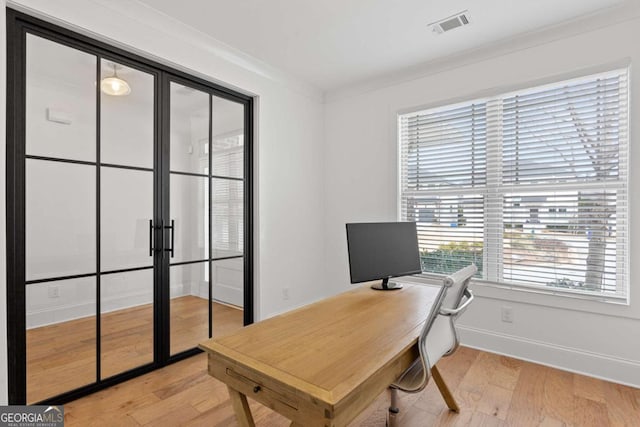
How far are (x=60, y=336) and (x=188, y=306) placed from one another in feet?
2.86

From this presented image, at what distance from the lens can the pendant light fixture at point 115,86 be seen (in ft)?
7.43

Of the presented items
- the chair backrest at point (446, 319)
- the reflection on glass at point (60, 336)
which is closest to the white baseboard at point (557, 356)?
the chair backrest at point (446, 319)

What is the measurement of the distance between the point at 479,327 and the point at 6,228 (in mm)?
3511

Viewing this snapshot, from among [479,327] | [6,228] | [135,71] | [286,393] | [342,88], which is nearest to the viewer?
[286,393]

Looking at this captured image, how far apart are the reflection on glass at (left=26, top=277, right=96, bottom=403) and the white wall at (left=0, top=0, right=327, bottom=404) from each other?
1418 mm

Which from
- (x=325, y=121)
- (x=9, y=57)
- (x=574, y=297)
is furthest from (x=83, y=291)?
(x=574, y=297)

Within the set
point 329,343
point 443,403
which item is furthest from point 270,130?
point 443,403

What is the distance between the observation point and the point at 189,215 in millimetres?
2750

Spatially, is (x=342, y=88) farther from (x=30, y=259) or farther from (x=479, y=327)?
(x=30, y=259)

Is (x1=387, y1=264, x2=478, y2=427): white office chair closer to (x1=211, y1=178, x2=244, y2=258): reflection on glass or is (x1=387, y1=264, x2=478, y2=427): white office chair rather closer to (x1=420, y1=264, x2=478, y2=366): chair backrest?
(x1=420, y1=264, x2=478, y2=366): chair backrest

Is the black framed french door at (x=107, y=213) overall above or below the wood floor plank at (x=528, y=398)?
above

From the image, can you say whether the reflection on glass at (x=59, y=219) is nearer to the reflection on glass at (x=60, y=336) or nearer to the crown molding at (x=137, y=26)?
the reflection on glass at (x=60, y=336)

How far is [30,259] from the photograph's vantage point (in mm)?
1922

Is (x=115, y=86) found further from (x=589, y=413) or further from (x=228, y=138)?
(x=589, y=413)
